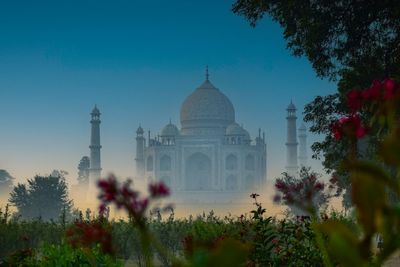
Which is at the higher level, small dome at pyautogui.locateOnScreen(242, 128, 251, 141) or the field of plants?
small dome at pyautogui.locateOnScreen(242, 128, 251, 141)

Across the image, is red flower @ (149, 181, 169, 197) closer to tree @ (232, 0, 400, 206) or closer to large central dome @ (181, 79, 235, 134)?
tree @ (232, 0, 400, 206)

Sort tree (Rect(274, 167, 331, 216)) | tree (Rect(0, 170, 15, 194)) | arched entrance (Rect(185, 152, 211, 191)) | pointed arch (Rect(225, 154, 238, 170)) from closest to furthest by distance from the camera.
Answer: tree (Rect(274, 167, 331, 216)) < pointed arch (Rect(225, 154, 238, 170)) < arched entrance (Rect(185, 152, 211, 191)) < tree (Rect(0, 170, 15, 194))

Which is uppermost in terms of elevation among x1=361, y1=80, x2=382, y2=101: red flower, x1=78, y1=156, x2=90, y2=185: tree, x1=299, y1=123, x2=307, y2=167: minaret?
x1=299, y1=123, x2=307, y2=167: minaret

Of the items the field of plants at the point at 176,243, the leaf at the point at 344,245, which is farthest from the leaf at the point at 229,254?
the leaf at the point at 344,245

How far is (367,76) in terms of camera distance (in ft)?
50.2

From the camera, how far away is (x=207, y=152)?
257ft

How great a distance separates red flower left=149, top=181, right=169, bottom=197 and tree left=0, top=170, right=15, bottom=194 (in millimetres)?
87363

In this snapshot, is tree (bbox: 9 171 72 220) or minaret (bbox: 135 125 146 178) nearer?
tree (bbox: 9 171 72 220)

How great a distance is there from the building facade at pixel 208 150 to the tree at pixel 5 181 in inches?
814

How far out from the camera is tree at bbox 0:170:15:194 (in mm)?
84525

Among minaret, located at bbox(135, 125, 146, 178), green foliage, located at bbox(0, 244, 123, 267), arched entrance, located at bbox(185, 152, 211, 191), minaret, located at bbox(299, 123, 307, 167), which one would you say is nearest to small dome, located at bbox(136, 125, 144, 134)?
minaret, located at bbox(135, 125, 146, 178)

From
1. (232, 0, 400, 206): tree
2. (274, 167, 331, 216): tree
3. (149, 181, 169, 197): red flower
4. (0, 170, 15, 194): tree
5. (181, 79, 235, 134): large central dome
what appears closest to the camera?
(149, 181, 169, 197): red flower

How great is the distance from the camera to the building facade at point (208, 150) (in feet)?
256

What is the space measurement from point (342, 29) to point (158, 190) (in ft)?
50.3
